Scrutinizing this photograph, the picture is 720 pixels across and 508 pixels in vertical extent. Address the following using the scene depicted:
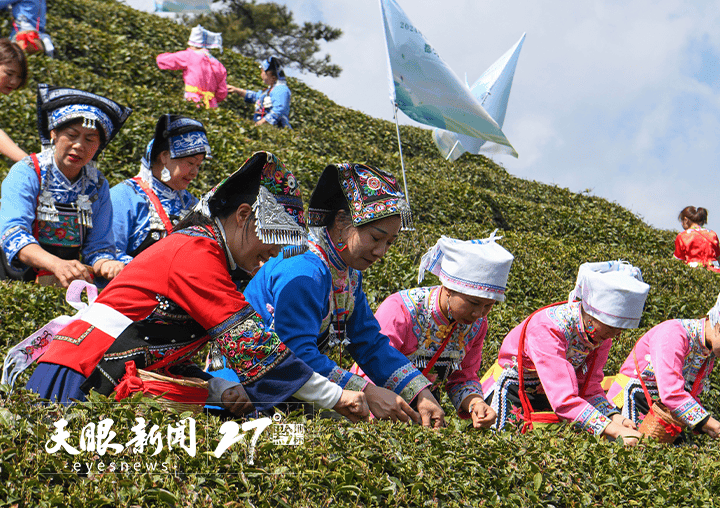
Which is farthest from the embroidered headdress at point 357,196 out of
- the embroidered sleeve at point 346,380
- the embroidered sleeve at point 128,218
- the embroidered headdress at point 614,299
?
the embroidered sleeve at point 128,218

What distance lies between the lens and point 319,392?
8.29ft

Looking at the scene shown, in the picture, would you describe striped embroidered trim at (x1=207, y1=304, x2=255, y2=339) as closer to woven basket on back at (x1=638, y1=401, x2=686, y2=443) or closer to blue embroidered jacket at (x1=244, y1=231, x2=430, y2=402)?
blue embroidered jacket at (x1=244, y1=231, x2=430, y2=402)

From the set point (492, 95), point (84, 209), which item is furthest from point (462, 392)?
point (492, 95)

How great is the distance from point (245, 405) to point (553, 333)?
238 centimetres

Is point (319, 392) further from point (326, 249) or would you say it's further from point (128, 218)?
point (128, 218)

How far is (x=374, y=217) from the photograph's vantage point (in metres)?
3.06

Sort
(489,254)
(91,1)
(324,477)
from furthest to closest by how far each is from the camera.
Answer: (91,1)
(489,254)
(324,477)

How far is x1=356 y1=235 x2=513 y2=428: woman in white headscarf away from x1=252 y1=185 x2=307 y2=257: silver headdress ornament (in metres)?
1.33

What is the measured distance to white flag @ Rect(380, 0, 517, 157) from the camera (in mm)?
7109

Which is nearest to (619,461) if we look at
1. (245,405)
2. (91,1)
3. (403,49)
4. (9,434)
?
(245,405)

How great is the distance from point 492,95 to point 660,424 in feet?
23.6

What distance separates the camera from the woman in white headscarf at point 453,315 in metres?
3.60

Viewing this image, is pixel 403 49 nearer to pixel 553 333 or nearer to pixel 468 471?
pixel 553 333

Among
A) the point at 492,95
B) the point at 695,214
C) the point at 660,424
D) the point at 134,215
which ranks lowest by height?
the point at 660,424
